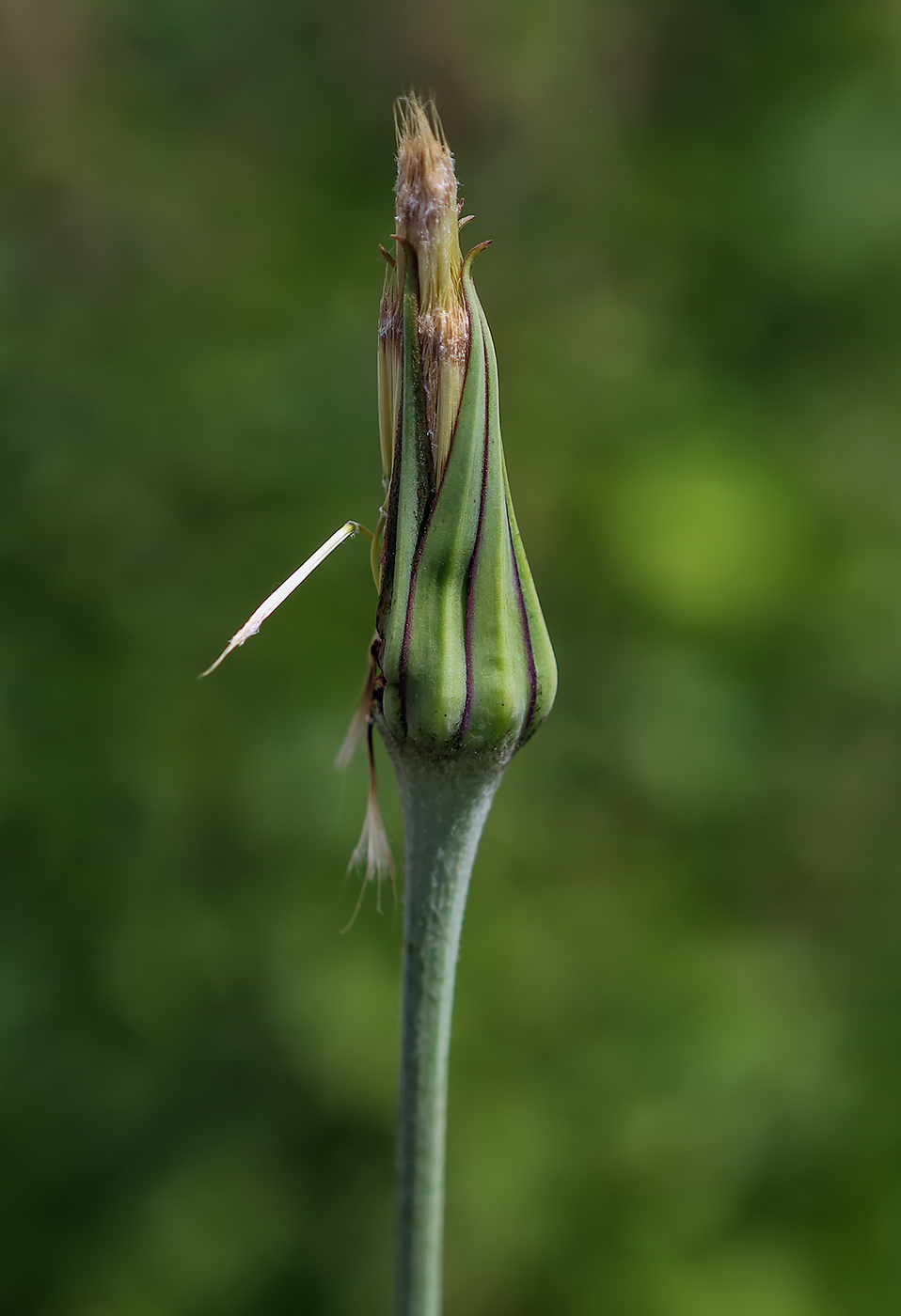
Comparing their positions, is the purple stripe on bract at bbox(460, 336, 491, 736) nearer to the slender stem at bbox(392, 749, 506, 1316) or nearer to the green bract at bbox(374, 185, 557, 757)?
the green bract at bbox(374, 185, 557, 757)

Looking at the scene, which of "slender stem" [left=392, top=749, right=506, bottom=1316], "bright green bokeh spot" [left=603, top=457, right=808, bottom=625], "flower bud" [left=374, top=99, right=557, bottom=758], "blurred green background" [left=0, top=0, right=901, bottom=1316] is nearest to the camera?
"flower bud" [left=374, top=99, right=557, bottom=758]

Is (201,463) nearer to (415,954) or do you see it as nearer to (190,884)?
(190,884)

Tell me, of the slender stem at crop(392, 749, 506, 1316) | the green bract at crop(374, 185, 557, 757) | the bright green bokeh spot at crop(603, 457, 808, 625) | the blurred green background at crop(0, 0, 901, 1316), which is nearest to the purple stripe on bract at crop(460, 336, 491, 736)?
the green bract at crop(374, 185, 557, 757)

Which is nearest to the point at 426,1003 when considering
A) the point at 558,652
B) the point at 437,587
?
the point at 437,587

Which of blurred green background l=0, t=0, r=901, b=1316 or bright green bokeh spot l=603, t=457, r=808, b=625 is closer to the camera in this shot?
blurred green background l=0, t=0, r=901, b=1316

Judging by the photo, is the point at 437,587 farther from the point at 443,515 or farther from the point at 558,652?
the point at 558,652

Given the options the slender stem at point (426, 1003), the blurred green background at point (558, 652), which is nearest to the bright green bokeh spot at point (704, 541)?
the blurred green background at point (558, 652)
